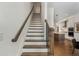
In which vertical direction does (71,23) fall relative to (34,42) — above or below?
above

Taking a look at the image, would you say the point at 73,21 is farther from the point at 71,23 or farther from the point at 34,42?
the point at 34,42

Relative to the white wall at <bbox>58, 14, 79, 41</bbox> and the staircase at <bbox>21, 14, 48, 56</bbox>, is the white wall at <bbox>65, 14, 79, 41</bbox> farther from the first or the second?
the staircase at <bbox>21, 14, 48, 56</bbox>

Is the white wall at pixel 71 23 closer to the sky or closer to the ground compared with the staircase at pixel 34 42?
closer to the sky

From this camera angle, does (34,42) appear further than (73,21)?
Yes

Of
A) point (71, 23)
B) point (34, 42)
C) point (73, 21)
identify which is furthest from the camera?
point (34, 42)

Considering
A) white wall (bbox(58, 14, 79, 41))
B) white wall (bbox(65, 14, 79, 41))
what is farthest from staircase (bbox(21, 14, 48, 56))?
white wall (bbox(65, 14, 79, 41))

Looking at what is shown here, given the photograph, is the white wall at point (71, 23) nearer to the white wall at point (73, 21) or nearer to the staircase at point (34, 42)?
the white wall at point (73, 21)

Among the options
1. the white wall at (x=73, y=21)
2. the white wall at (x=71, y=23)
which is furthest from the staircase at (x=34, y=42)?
the white wall at (x=73, y=21)

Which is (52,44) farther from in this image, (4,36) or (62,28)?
(4,36)

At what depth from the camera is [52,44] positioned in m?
4.06

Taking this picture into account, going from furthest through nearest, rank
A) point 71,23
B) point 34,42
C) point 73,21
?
point 34,42
point 71,23
point 73,21

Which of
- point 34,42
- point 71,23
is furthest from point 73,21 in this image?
point 34,42

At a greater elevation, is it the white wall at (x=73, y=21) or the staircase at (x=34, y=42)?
the white wall at (x=73, y=21)

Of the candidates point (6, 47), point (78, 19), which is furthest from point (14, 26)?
point (78, 19)
